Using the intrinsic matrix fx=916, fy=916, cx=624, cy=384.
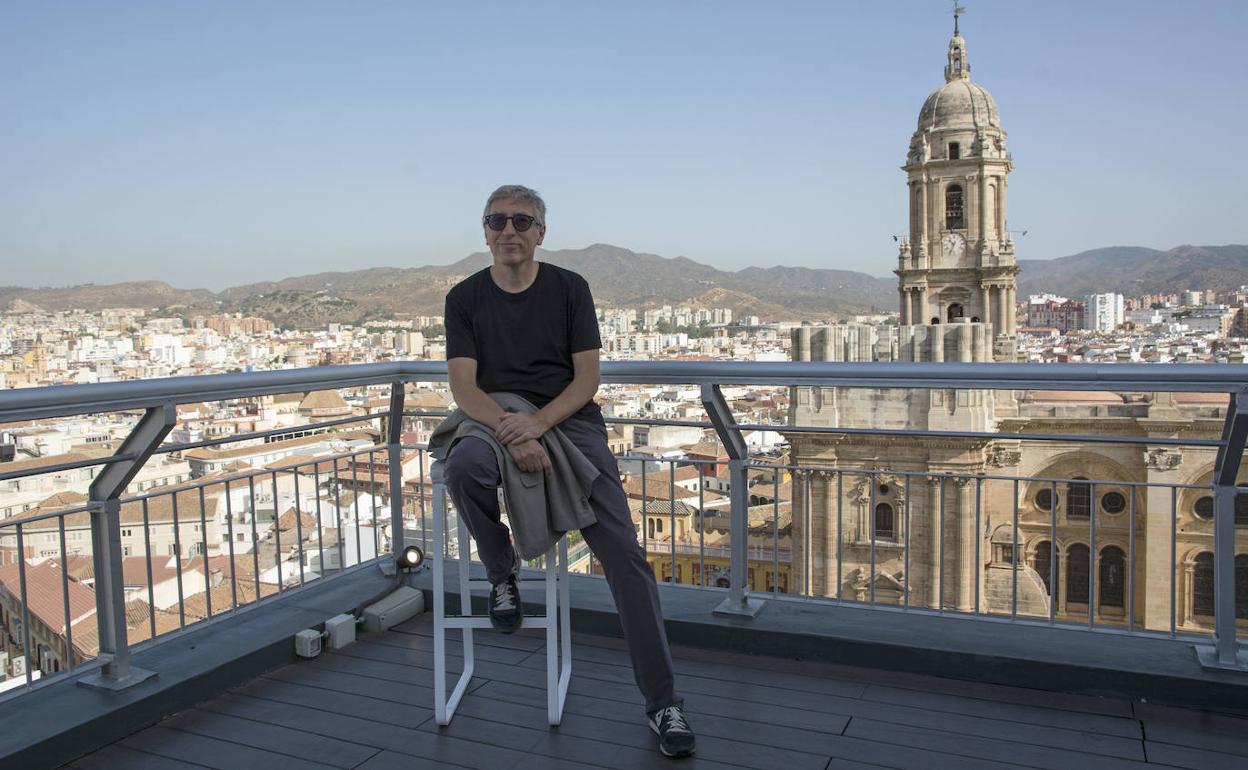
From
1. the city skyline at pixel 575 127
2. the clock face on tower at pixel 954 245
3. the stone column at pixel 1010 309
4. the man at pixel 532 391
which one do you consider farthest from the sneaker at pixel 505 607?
the city skyline at pixel 575 127

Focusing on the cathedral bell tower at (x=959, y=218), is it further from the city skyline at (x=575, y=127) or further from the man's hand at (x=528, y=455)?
the man's hand at (x=528, y=455)

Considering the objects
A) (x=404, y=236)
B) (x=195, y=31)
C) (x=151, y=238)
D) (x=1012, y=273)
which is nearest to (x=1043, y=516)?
(x=1012, y=273)

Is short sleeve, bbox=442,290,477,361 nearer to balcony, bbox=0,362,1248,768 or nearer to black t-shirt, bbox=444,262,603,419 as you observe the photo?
black t-shirt, bbox=444,262,603,419

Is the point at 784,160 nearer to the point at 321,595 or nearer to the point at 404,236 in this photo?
the point at 404,236

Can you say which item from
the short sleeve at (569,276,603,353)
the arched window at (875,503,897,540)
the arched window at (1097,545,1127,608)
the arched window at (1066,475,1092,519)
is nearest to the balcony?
the short sleeve at (569,276,603,353)

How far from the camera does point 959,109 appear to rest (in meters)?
34.1

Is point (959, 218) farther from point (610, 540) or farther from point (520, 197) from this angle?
point (610, 540)

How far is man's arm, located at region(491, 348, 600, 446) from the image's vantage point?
2.40 m

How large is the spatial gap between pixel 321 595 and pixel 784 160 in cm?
8296

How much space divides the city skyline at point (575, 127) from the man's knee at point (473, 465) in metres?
53.2

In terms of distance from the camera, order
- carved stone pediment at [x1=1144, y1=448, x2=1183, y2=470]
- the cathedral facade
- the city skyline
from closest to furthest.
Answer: carved stone pediment at [x1=1144, y1=448, x2=1183, y2=470] < the cathedral facade < the city skyline

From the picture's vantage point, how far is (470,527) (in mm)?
2480

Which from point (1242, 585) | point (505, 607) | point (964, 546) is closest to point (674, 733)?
point (505, 607)

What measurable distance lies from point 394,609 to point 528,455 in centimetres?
132
